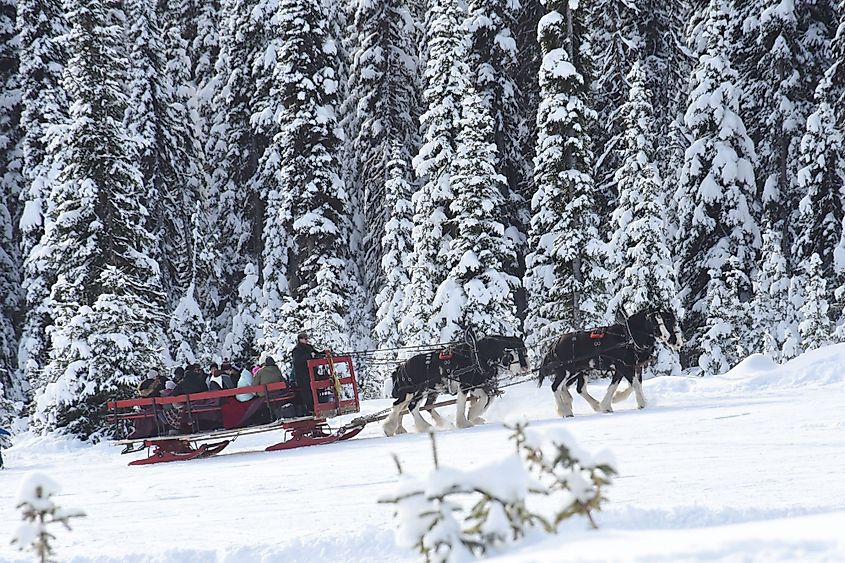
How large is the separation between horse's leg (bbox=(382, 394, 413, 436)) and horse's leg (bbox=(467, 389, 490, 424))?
43.9 inches

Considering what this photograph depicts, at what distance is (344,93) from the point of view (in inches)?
1603

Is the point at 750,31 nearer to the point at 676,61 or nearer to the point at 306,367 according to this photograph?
the point at 676,61

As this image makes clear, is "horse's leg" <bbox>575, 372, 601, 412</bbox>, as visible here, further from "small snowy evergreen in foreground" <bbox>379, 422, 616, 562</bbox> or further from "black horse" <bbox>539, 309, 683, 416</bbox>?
"small snowy evergreen in foreground" <bbox>379, 422, 616, 562</bbox>

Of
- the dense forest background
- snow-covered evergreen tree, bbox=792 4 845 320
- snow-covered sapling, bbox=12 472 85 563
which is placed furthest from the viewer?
snow-covered evergreen tree, bbox=792 4 845 320

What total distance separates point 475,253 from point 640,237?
200 inches

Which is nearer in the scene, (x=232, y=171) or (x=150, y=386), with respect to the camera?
(x=150, y=386)

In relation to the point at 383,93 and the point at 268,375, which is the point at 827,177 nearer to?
the point at 383,93

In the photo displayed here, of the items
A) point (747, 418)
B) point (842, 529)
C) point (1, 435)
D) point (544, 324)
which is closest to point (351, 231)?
point (544, 324)

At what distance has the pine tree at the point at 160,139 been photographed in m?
33.9

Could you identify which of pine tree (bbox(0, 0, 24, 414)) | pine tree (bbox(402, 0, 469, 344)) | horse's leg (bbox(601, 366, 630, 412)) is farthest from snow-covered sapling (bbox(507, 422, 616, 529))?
pine tree (bbox(0, 0, 24, 414))

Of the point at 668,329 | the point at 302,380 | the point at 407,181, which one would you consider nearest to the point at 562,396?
the point at 668,329

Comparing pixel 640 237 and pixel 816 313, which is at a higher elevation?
pixel 640 237

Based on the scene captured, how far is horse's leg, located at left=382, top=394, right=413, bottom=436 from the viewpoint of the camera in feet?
52.5

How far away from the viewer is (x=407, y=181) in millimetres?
34281
